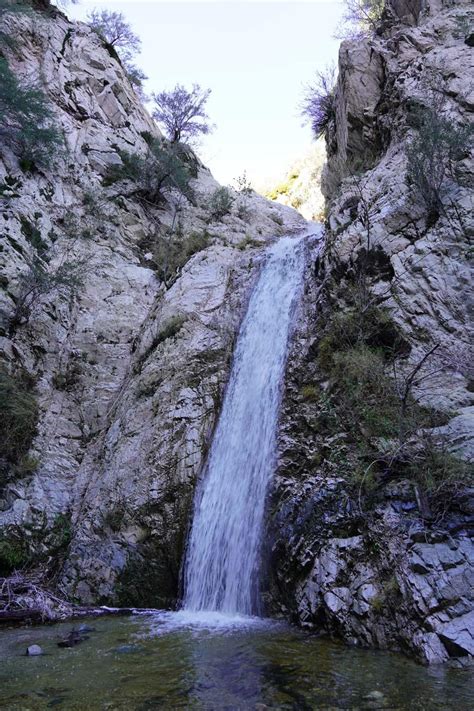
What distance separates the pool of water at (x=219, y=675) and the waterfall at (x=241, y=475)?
1.26 m

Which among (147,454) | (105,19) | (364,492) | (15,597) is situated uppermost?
(105,19)

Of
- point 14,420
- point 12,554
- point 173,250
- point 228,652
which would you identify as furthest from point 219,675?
point 173,250

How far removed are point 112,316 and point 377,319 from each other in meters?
7.73

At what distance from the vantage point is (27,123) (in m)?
15.1

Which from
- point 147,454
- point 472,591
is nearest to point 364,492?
point 472,591

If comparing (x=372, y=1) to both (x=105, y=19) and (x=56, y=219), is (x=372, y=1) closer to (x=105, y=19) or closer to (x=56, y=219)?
(x=105, y=19)

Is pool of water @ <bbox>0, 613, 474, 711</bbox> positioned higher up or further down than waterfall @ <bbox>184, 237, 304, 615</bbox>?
further down

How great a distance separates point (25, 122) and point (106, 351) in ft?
26.3

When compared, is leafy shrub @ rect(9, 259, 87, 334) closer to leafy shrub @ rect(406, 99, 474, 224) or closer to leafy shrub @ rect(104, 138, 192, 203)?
leafy shrub @ rect(104, 138, 192, 203)

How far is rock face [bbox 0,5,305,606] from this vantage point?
884cm

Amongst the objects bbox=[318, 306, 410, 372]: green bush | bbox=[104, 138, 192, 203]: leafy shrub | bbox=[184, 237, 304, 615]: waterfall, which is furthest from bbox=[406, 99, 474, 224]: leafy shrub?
bbox=[104, 138, 192, 203]: leafy shrub

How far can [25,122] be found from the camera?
15.0 m

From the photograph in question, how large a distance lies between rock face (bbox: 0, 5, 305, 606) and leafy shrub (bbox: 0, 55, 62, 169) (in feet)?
1.68

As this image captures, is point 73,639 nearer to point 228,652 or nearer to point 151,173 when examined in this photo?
point 228,652
